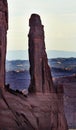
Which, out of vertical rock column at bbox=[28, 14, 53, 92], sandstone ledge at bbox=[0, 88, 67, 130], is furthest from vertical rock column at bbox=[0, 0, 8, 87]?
vertical rock column at bbox=[28, 14, 53, 92]

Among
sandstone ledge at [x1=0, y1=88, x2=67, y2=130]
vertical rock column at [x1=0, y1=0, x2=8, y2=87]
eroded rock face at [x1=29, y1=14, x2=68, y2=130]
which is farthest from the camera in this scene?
eroded rock face at [x1=29, y1=14, x2=68, y2=130]

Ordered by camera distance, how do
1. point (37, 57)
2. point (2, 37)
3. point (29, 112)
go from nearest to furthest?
point (2, 37) < point (29, 112) < point (37, 57)

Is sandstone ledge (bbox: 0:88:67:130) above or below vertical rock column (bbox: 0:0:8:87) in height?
below

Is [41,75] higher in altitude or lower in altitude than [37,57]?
lower

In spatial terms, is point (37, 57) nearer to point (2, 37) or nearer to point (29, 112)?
point (2, 37)

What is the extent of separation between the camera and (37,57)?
26.2m

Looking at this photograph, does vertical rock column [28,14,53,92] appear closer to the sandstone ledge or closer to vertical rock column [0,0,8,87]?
the sandstone ledge

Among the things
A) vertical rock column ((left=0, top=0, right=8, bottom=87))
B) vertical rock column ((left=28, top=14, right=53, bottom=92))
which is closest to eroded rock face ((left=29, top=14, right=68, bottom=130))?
vertical rock column ((left=28, top=14, right=53, bottom=92))

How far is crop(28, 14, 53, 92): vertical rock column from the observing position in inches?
1030

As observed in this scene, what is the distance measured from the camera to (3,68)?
25.1 meters

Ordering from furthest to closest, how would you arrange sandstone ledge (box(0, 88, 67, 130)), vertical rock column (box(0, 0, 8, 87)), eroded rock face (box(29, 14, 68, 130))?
eroded rock face (box(29, 14, 68, 130)) < vertical rock column (box(0, 0, 8, 87)) < sandstone ledge (box(0, 88, 67, 130))

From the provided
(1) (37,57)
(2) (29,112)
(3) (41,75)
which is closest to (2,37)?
(1) (37,57)

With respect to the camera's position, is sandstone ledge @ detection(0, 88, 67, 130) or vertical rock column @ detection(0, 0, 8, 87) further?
vertical rock column @ detection(0, 0, 8, 87)

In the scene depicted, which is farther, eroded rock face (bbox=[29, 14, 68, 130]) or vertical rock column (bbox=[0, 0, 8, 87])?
eroded rock face (bbox=[29, 14, 68, 130])
